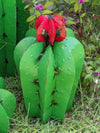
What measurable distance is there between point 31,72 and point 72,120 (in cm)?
41

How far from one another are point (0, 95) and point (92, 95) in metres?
0.56

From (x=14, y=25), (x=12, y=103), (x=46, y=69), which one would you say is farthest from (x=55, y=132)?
(x=14, y=25)

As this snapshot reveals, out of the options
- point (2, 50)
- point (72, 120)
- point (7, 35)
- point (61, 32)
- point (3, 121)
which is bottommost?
point (72, 120)

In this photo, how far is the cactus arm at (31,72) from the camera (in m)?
1.06

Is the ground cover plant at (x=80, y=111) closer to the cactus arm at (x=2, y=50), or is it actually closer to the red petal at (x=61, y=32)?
the cactus arm at (x=2, y=50)

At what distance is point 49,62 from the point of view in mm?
1013

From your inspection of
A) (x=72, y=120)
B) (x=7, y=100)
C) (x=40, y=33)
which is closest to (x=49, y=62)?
(x=40, y=33)

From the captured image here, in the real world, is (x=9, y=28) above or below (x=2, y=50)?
above

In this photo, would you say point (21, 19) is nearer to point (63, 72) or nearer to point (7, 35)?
point (7, 35)

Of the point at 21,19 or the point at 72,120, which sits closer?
the point at 72,120

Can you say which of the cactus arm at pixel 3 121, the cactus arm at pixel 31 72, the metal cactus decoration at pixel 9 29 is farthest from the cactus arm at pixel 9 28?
the cactus arm at pixel 3 121

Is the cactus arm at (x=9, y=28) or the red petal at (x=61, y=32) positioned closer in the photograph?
the red petal at (x=61, y=32)

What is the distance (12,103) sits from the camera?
119 centimetres

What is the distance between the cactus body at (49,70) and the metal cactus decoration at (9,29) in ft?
1.00
